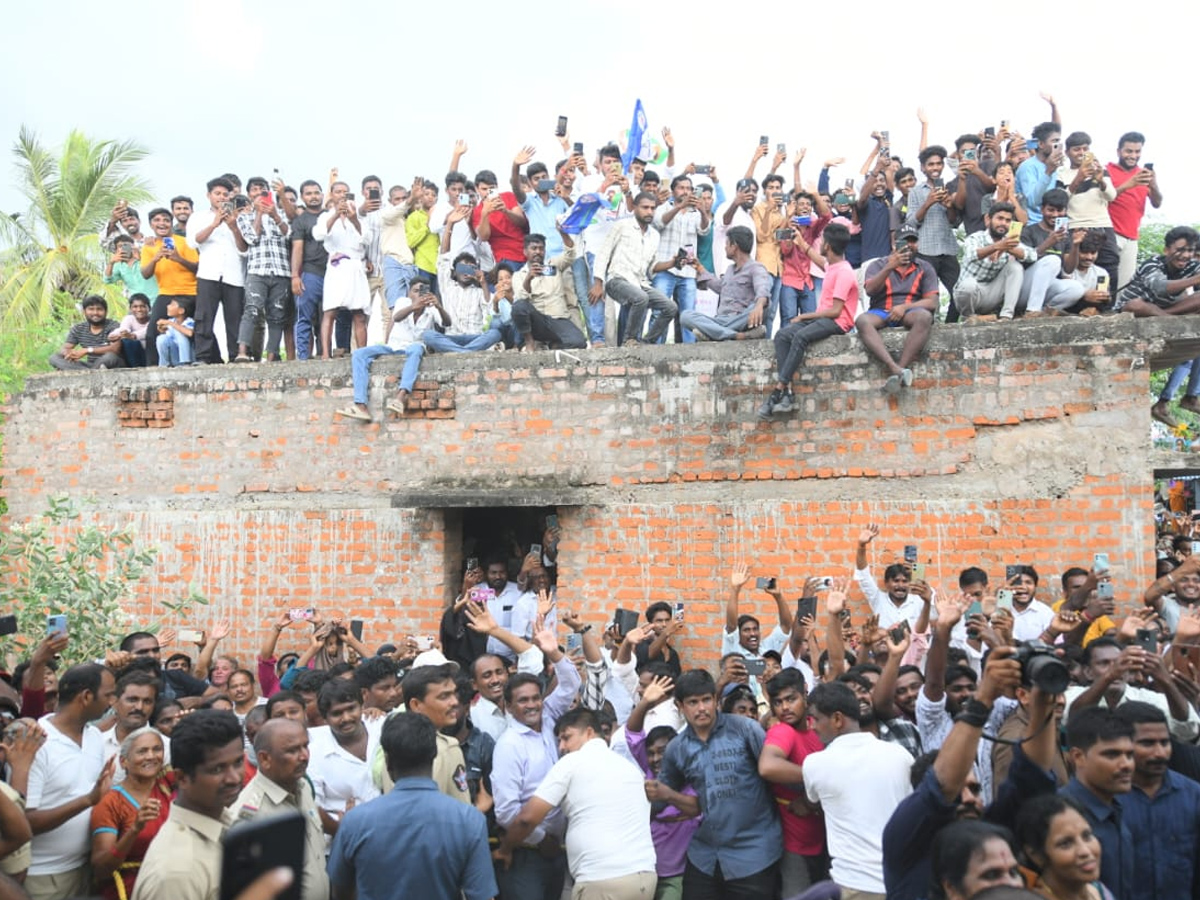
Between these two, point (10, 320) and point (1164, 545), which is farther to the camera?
point (10, 320)

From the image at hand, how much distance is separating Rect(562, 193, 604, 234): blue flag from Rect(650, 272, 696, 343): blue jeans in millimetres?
820

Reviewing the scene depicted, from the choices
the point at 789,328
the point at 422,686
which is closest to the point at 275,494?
the point at 789,328

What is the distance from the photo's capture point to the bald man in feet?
13.6

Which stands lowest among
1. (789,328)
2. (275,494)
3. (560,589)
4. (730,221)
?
(560,589)

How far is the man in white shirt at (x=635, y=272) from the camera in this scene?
9312mm

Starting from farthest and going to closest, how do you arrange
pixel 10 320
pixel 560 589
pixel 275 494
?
1. pixel 10 320
2. pixel 275 494
3. pixel 560 589

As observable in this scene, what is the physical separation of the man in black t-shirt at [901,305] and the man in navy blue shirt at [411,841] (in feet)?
17.9

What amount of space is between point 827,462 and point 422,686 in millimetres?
4726

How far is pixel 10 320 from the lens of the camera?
20.2 meters

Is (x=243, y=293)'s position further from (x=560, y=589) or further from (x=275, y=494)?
(x=560, y=589)

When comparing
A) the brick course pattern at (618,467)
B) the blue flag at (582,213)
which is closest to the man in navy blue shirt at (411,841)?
the brick course pattern at (618,467)

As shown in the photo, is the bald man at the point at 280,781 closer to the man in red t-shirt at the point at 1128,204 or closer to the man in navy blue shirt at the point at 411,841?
the man in navy blue shirt at the point at 411,841

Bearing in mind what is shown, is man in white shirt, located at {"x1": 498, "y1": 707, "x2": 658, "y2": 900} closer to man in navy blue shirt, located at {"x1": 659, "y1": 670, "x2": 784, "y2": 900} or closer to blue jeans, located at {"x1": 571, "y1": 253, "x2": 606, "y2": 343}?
man in navy blue shirt, located at {"x1": 659, "y1": 670, "x2": 784, "y2": 900}

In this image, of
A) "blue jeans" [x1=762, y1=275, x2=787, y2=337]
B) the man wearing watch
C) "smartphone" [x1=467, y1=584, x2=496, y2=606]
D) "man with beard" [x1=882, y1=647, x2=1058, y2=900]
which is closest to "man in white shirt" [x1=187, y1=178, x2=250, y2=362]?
the man wearing watch
